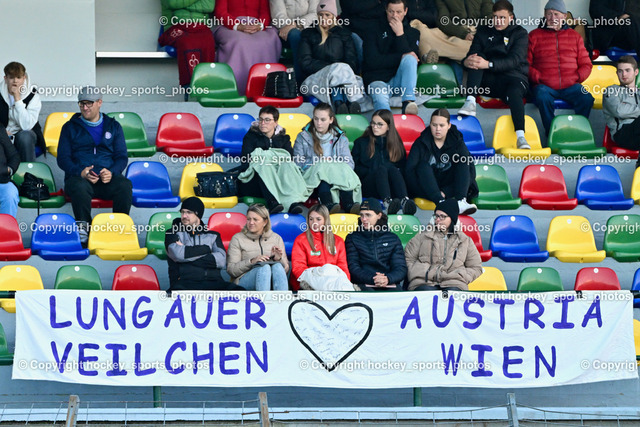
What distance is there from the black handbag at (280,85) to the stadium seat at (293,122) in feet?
1.38

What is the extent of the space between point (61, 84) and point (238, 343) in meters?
5.36

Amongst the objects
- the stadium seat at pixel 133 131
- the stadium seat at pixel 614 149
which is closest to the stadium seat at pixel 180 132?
the stadium seat at pixel 133 131

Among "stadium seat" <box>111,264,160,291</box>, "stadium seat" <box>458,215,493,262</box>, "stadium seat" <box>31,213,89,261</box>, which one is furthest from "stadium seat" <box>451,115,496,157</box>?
"stadium seat" <box>31,213,89,261</box>

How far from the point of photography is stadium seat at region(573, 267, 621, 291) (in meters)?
10.3

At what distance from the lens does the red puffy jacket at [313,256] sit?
948 centimetres

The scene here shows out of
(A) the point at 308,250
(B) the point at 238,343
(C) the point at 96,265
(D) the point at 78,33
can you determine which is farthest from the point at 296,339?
(D) the point at 78,33

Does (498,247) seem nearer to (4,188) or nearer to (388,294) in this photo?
(388,294)

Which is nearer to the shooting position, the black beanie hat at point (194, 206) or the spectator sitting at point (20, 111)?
the black beanie hat at point (194, 206)

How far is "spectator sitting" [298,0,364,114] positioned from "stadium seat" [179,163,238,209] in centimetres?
169

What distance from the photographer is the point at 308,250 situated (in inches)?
376

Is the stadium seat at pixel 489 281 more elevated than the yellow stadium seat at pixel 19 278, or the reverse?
the yellow stadium seat at pixel 19 278

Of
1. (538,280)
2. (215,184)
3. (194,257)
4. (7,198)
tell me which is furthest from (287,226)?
(7,198)

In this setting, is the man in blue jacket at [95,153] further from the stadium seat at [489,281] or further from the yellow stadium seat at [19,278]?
the stadium seat at [489,281]

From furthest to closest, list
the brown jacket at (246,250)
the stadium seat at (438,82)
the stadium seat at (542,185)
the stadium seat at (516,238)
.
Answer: the stadium seat at (438,82) < the stadium seat at (542,185) < the stadium seat at (516,238) < the brown jacket at (246,250)
